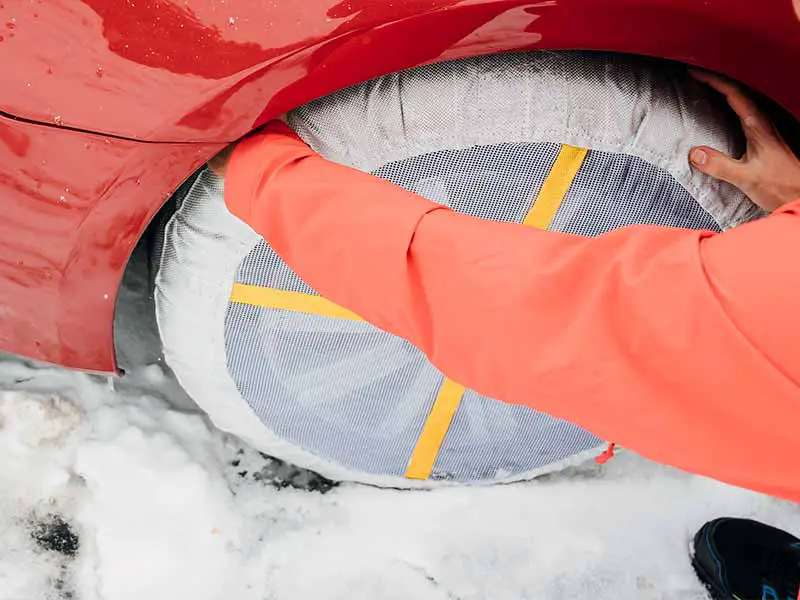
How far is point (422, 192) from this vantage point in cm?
107

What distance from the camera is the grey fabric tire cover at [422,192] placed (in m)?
0.99

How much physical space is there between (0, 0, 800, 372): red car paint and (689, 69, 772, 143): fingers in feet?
0.10

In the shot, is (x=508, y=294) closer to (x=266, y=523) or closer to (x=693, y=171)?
(x=693, y=171)

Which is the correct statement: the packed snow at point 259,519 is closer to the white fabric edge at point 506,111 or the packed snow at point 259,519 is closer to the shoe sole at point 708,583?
the shoe sole at point 708,583

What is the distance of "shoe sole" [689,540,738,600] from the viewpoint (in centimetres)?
164

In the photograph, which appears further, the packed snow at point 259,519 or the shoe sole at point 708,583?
the shoe sole at point 708,583

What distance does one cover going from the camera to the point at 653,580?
5.48 ft

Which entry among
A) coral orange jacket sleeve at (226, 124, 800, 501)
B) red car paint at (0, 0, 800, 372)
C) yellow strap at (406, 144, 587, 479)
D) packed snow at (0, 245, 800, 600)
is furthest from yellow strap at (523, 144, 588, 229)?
packed snow at (0, 245, 800, 600)

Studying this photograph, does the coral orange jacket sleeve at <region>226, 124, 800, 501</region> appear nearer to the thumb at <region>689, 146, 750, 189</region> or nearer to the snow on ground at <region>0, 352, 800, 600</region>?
the thumb at <region>689, 146, 750, 189</region>

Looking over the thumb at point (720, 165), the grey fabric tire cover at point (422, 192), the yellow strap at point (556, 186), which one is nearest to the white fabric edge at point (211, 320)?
the grey fabric tire cover at point (422, 192)

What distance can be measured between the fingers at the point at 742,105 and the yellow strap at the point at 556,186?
203mm

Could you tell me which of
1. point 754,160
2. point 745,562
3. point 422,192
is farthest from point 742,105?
point 745,562

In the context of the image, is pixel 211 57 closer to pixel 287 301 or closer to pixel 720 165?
pixel 287 301

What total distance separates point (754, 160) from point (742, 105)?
83 mm
